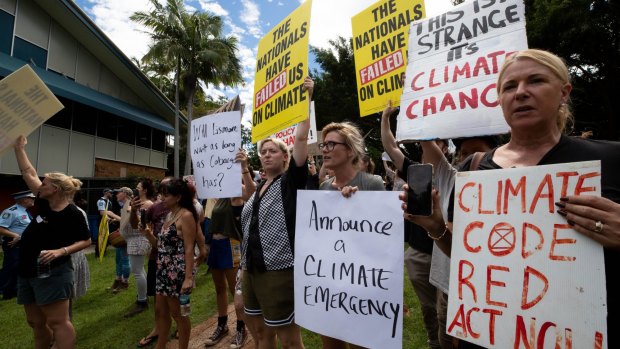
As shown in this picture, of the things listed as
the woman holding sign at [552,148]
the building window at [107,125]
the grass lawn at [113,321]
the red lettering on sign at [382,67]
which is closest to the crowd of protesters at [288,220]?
the woman holding sign at [552,148]

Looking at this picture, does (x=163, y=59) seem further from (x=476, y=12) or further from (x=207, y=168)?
(x=476, y=12)

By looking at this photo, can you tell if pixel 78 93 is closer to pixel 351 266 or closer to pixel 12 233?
pixel 12 233

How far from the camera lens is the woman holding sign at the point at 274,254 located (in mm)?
2623

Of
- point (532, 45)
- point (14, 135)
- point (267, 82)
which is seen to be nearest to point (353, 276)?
point (267, 82)

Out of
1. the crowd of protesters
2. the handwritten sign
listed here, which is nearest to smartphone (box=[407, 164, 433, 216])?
the crowd of protesters

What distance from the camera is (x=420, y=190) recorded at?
58.2 inches

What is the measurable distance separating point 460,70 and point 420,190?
1008 mm

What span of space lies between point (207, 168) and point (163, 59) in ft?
67.3

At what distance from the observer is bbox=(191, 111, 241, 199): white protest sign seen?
148 inches

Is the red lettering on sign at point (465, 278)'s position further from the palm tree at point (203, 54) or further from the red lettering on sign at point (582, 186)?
the palm tree at point (203, 54)

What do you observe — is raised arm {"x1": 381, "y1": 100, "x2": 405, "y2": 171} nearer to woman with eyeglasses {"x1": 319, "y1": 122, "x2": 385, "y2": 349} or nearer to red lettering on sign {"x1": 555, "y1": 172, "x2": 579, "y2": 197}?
woman with eyeglasses {"x1": 319, "y1": 122, "x2": 385, "y2": 349}

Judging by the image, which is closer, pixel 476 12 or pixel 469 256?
pixel 469 256

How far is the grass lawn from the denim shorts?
1.28 m

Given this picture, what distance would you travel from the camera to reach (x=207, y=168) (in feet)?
13.3
